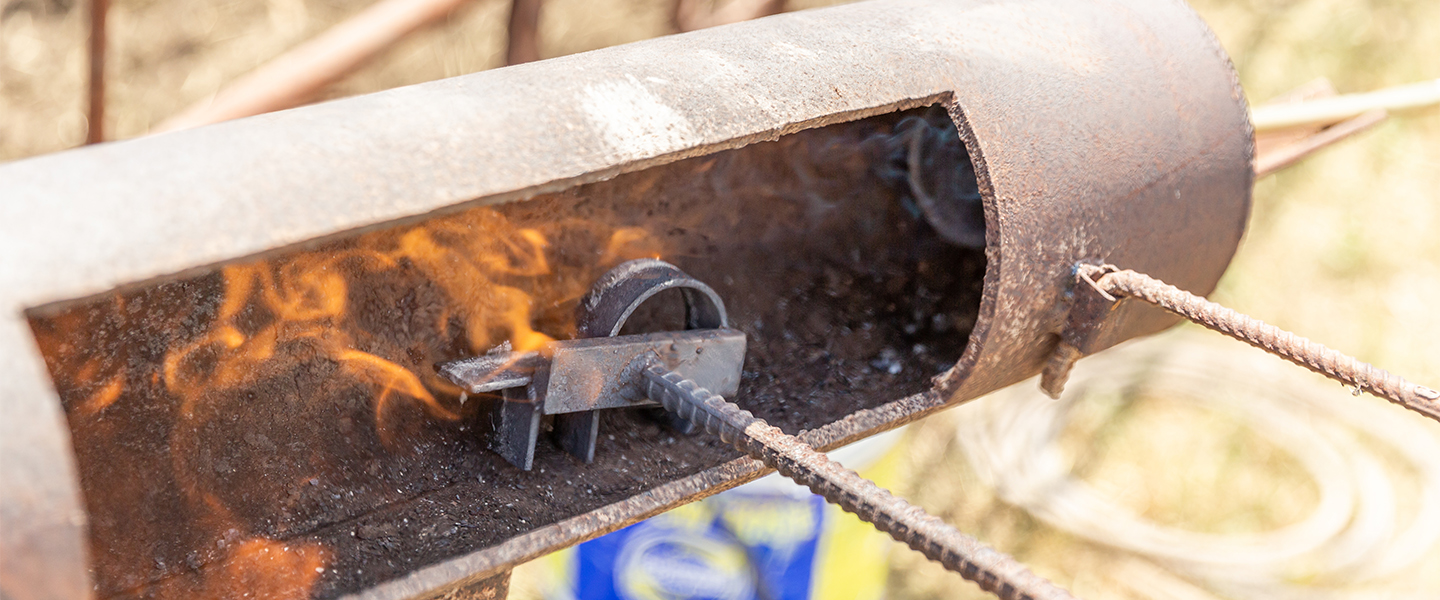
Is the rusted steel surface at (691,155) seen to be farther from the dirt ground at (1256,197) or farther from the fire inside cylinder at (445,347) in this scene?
the dirt ground at (1256,197)

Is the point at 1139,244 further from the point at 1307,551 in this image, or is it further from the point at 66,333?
the point at 1307,551

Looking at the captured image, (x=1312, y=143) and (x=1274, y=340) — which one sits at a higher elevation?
(x=1312, y=143)

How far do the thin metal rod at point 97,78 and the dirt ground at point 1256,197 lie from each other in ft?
4.18

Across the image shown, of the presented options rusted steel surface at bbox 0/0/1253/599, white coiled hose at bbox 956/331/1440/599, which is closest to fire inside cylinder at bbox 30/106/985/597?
rusted steel surface at bbox 0/0/1253/599

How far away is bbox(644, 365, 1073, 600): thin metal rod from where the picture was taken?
36.8 inches

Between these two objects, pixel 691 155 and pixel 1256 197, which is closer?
pixel 691 155

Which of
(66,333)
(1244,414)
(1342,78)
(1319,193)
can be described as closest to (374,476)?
(66,333)

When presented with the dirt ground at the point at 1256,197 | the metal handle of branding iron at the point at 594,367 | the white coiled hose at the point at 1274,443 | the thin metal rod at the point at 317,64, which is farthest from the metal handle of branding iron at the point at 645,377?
the white coiled hose at the point at 1274,443

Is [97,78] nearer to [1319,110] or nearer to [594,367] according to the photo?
[594,367]

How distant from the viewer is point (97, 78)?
7.67ft

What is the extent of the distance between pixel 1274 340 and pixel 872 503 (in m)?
0.56

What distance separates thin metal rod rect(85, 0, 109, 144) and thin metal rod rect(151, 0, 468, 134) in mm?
230

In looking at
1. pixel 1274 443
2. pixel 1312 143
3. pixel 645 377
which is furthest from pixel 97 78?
pixel 1274 443

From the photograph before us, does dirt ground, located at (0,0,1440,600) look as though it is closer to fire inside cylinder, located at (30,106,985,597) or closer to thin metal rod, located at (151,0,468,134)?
thin metal rod, located at (151,0,468,134)
